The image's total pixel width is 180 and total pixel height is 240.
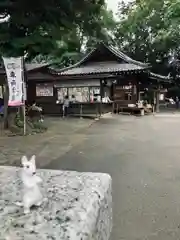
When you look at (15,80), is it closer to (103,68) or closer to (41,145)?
(41,145)

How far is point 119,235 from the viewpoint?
12.6ft

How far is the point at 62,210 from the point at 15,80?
1056 cm

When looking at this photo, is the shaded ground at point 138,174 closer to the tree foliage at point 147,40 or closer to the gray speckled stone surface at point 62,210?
the gray speckled stone surface at point 62,210

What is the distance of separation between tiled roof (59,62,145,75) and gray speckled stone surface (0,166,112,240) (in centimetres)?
2102

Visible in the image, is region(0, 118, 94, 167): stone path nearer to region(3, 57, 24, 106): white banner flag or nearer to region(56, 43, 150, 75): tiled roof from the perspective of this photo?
region(3, 57, 24, 106): white banner flag

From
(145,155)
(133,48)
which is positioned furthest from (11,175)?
(133,48)

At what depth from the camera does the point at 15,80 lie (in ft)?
40.7

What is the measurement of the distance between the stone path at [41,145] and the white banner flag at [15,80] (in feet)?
4.70

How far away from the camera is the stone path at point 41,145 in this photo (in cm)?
838

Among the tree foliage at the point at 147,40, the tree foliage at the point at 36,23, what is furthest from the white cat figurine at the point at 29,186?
the tree foliage at the point at 147,40

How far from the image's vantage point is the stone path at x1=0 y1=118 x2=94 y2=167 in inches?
330

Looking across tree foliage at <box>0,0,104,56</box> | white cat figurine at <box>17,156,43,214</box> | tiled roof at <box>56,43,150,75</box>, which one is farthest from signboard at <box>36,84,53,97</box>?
white cat figurine at <box>17,156,43,214</box>

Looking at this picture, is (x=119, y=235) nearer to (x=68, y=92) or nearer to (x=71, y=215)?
(x=71, y=215)

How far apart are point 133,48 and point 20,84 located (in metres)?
24.0
